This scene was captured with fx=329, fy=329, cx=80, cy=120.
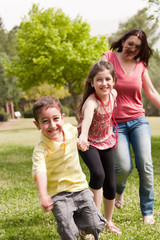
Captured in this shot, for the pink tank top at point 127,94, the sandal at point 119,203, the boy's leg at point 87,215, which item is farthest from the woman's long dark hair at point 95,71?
the sandal at point 119,203

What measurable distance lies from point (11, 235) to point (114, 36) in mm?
56757

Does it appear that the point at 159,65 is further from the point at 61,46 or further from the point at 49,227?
the point at 49,227

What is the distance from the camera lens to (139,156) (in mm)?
4578

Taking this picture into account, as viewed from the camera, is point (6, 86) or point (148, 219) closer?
point (148, 219)

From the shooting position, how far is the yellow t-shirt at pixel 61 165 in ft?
10.7

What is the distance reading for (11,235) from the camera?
4.50 metres

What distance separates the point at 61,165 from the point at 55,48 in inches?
1140

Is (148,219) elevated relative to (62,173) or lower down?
lower down

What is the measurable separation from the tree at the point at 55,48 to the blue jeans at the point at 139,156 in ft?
88.3

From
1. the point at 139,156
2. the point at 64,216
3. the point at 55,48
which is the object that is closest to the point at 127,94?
the point at 139,156

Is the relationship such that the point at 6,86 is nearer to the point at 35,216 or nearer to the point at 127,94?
the point at 35,216

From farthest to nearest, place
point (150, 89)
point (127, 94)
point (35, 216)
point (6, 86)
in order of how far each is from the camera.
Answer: point (6, 86), point (35, 216), point (150, 89), point (127, 94)

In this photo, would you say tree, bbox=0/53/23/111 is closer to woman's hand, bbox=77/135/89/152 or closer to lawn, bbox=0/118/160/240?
lawn, bbox=0/118/160/240

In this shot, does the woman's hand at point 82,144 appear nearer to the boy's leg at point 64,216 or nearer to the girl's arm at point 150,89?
the boy's leg at point 64,216
